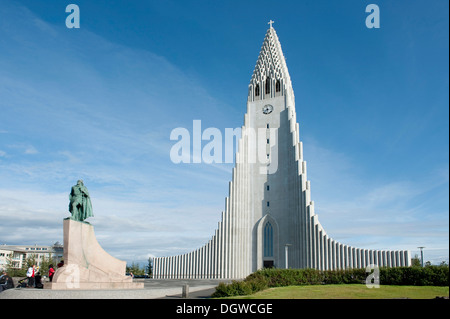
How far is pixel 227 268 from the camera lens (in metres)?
46.0

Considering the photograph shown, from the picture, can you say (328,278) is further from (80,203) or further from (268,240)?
(268,240)

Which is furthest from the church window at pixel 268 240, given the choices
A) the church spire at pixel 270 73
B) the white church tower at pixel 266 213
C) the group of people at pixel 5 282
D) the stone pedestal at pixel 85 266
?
the group of people at pixel 5 282

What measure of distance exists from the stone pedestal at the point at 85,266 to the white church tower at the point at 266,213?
27.1 meters

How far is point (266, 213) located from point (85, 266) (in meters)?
31.5

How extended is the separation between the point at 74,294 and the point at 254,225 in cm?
3462

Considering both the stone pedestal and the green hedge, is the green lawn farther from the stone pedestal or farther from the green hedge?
the stone pedestal

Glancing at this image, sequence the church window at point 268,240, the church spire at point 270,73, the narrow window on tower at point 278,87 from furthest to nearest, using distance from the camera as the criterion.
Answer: the church spire at point 270,73 → the narrow window on tower at point 278,87 → the church window at point 268,240

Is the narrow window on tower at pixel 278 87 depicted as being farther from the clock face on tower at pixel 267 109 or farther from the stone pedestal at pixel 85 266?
the stone pedestal at pixel 85 266

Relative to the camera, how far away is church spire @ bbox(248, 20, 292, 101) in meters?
52.6

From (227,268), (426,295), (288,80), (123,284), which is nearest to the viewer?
(426,295)

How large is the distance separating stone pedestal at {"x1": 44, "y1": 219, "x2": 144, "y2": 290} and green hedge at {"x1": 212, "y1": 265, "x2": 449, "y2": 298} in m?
5.60

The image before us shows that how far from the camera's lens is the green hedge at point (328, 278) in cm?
1735
